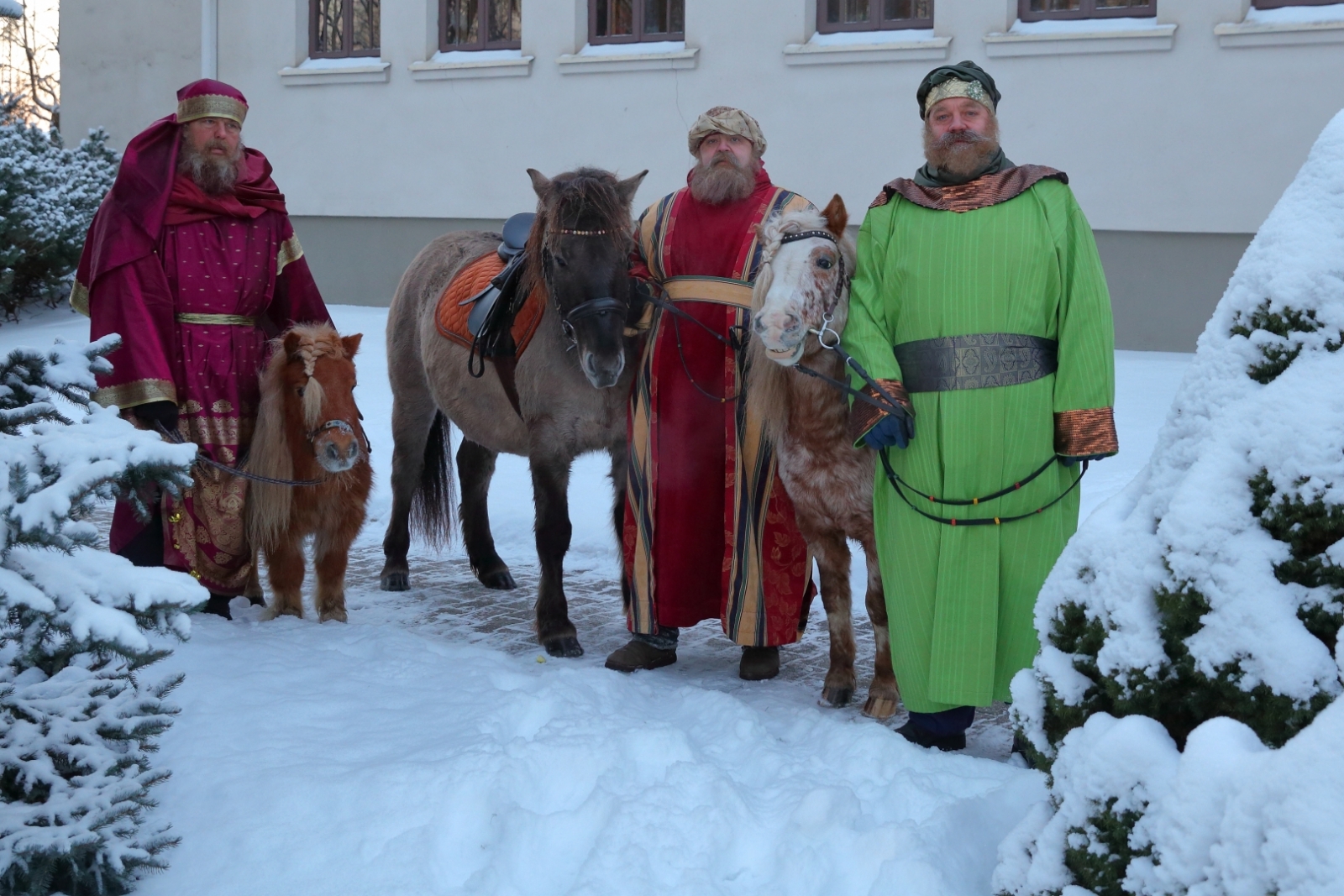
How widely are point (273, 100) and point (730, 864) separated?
43.5 feet

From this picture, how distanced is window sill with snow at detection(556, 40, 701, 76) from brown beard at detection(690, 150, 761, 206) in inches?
310

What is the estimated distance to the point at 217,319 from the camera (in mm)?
5230

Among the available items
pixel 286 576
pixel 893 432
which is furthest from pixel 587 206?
pixel 286 576

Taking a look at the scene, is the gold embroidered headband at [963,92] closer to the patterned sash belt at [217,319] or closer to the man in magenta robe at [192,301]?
the man in magenta robe at [192,301]

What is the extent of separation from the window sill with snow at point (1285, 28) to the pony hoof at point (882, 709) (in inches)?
315

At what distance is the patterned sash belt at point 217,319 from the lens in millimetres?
5156

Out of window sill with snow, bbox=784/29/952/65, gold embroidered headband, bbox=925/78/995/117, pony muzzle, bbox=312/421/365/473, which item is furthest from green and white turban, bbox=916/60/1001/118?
window sill with snow, bbox=784/29/952/65

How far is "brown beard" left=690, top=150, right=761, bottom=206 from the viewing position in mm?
4715

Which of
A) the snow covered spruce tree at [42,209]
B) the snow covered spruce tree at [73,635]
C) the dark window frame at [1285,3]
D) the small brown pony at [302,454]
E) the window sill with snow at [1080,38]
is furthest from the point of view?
the snow covered spruce tree at [42,209]

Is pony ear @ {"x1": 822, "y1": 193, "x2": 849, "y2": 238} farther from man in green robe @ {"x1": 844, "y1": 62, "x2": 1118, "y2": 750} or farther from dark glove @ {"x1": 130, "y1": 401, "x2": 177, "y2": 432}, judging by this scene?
dark glove @ {"x1": 130, "y1": 401, "x2": 177, "y2": 432}

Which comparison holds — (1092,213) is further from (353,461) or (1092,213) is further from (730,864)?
(730,864)

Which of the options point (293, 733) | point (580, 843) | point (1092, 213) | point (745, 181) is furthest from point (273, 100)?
point (580, 843)

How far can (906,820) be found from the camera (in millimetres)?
3166

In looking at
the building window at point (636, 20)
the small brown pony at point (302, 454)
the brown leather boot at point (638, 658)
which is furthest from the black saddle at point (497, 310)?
the building window at point (636, 20)
